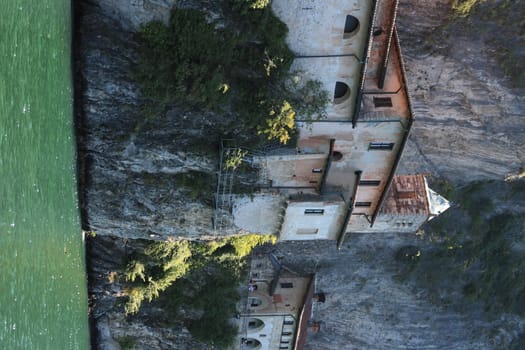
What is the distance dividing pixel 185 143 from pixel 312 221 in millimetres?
6321

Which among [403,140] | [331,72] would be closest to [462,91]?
[403,140]

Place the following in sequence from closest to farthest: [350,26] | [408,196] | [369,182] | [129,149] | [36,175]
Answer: [36,175] < [350,26] < [129,149] < [369,182] < [408,196]

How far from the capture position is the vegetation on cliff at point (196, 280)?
2862 cm

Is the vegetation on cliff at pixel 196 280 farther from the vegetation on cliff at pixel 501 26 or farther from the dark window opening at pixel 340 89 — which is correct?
the vegetation on cliff at pixel 501 26

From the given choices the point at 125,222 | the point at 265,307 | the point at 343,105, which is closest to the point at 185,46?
the point at 343,105

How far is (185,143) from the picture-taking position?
24250 mm

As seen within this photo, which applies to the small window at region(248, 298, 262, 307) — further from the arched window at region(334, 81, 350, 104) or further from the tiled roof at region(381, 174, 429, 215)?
the arched window at region(334, 81, 350, 104)

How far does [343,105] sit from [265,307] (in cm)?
Result: 1380

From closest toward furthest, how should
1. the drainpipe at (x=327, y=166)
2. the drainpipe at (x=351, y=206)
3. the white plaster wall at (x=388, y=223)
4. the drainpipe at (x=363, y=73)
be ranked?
1. the drainpipe at (x=363, y=73)
2. the drainpipe at (x=327, y=166)
3. the drainpipe at (x=351, y=206)
4. the white plaster wall at (x=388, y=223)

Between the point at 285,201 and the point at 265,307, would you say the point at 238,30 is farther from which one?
the point at 265,307

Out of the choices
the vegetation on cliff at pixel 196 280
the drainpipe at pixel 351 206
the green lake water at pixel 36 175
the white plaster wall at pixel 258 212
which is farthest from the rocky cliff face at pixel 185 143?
the drainpipe at pixel 351 206

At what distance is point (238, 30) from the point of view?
2170 centimetres

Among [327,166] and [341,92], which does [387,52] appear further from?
[327,166]

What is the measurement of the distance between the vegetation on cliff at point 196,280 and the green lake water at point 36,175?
3.91 meters
